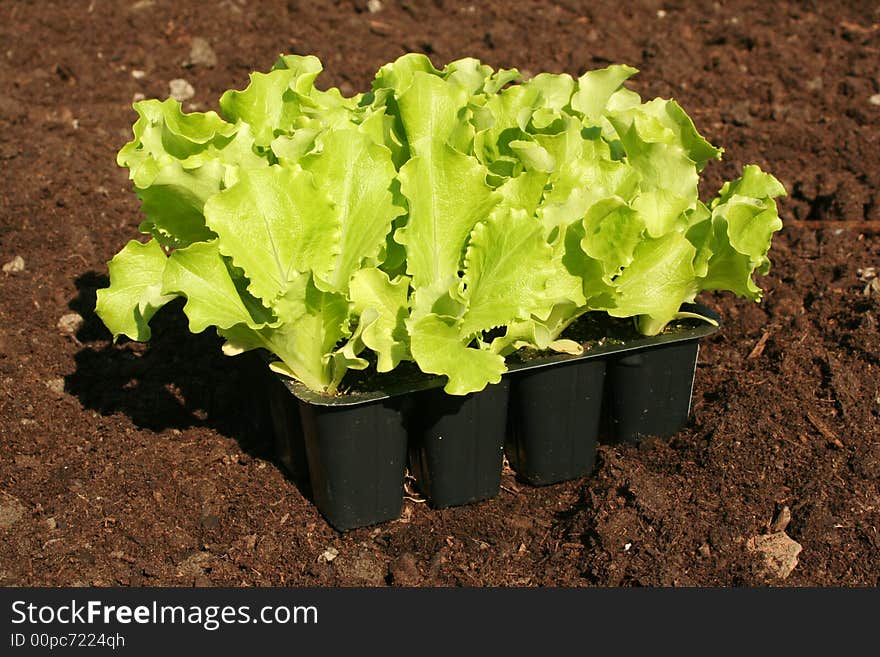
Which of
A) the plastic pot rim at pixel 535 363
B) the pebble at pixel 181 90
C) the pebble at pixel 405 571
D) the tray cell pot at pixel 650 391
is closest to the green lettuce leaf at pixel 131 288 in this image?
the plastic pot rim at pixel 535 363

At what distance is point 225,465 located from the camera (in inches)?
151

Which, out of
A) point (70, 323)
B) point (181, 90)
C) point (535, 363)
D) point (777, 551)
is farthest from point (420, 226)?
point (181, 90)

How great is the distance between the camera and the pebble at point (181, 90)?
20.1 feet

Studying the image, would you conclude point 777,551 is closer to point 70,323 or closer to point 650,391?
point 650,391

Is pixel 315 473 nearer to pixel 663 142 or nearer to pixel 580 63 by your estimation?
pixel 663 142

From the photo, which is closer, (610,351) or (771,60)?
(610,351)

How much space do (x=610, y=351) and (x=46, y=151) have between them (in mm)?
3310

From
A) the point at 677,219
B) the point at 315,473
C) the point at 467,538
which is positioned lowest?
the point at 467,538

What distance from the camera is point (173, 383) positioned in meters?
4.20

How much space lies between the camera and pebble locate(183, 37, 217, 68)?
6328 millimetres

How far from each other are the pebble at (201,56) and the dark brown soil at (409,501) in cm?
7

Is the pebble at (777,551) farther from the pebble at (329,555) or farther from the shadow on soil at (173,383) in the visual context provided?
the shadow on soil at (173,383)

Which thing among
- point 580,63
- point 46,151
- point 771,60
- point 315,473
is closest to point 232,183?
point 315,473

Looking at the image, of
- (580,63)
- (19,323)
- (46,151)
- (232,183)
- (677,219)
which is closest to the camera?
(232,183)
